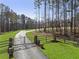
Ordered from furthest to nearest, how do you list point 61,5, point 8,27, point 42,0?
point 8,27 < point 42,0 < point 61,5

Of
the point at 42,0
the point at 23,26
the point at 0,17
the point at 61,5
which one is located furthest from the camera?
the point at 23,26

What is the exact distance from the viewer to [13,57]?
1838cm

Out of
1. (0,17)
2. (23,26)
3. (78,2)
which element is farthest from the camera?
(23,26)

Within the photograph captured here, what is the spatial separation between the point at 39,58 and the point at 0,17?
308ft

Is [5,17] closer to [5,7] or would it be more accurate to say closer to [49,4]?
[5,7]

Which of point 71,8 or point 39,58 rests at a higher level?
point 71,8

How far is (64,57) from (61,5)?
50208 millimetres

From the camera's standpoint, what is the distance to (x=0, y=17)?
109 metres

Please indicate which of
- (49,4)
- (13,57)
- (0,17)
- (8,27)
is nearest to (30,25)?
(8,27)

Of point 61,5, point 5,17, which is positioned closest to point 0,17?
point 5,17

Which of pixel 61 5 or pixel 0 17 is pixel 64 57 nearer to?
pixel 61 5

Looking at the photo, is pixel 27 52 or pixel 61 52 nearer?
pixel 61 52

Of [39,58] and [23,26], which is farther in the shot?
[23,26]

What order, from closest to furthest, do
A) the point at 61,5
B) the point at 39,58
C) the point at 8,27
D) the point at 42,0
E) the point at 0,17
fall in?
the point at 39,58 → the point at 61,5 → the point at 42,0 → the point at 0,17 → the point at 8,27
